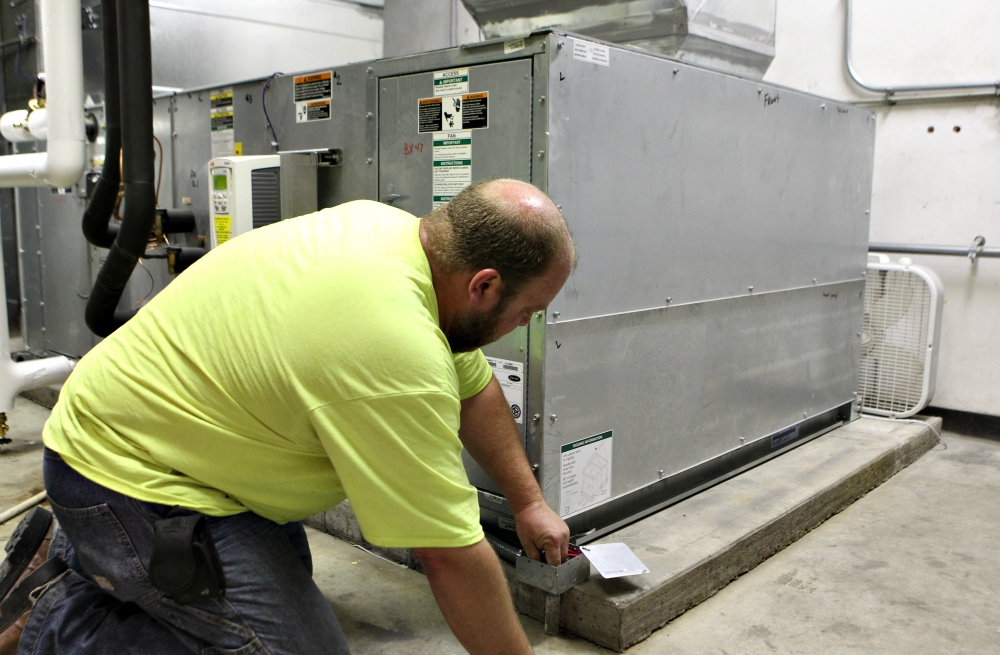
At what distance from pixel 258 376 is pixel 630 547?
135cm

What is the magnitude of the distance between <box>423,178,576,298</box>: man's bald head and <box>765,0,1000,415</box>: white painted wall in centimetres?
316

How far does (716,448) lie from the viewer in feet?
8.68

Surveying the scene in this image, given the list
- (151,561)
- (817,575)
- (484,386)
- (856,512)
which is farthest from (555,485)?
(856,512)

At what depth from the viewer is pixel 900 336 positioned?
144 inches

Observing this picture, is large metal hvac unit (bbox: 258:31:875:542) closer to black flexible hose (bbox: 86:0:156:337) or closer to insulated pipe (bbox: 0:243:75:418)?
black flexible hose (bbox: 86:0:156:337)

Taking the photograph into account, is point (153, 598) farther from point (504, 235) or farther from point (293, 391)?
point (504, 235)

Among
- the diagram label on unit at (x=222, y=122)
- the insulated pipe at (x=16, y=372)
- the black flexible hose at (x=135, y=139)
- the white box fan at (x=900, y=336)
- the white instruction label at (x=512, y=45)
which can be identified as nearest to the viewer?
the white instruction label at (x=512, y=45)

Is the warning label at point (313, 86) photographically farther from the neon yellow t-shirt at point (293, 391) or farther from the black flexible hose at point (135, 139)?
the neon yellow t-shirt at point (293, 391)

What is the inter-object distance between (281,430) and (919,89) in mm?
3613

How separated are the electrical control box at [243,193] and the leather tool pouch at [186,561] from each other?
1291mm

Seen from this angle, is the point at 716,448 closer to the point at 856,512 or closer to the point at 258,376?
the point at 856,512

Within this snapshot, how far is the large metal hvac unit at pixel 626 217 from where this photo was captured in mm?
1999

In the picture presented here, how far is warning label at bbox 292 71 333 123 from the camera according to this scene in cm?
242

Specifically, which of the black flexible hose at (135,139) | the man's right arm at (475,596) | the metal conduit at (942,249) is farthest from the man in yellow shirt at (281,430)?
the metal conduit at (942,249)
